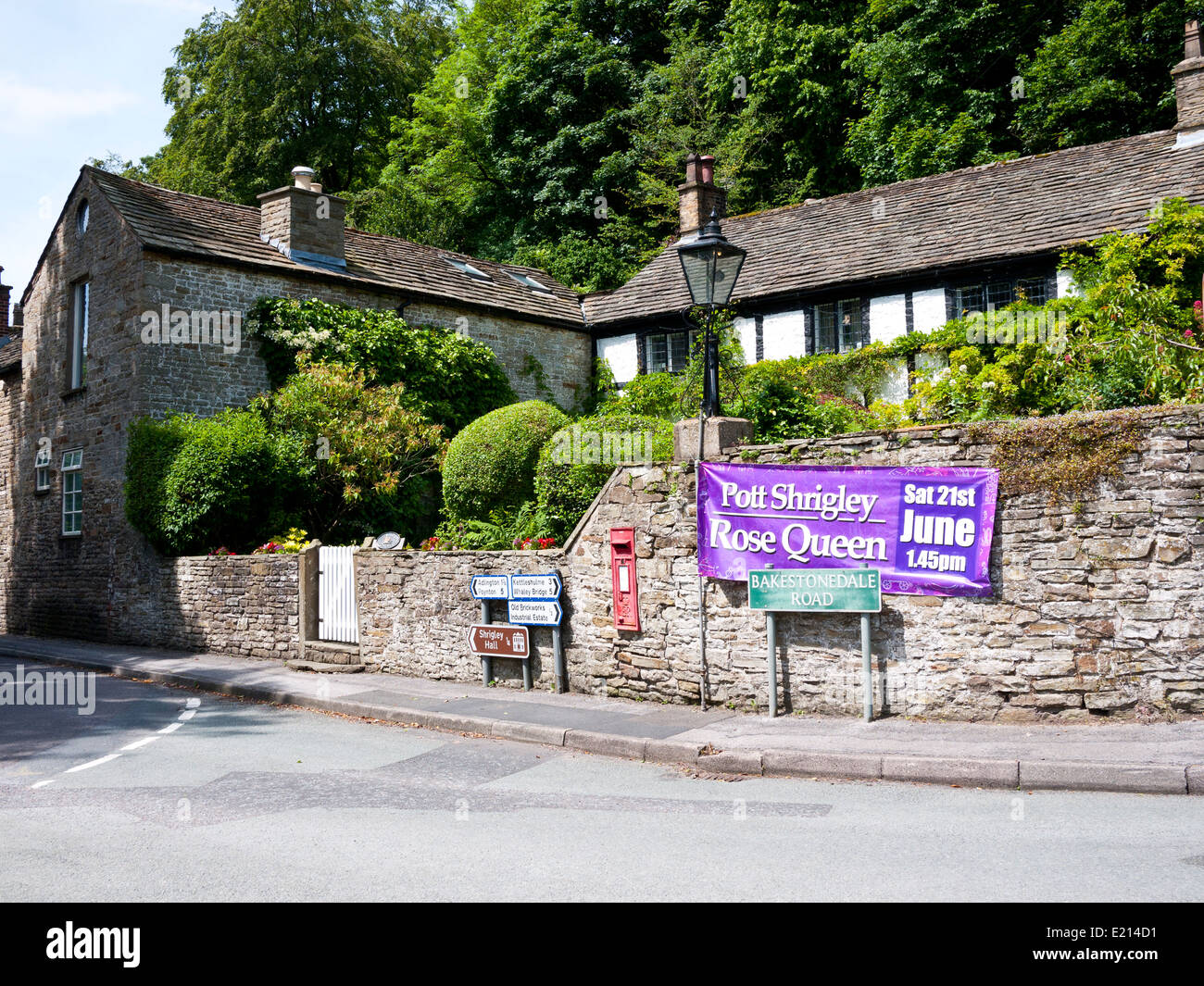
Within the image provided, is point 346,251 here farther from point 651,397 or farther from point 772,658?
point 772,658

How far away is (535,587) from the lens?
11695mm

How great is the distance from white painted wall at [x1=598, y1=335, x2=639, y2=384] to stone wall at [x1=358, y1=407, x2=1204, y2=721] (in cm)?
1468

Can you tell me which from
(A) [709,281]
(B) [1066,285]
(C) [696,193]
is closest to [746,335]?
(C) [696,193]

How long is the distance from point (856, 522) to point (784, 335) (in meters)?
14.0

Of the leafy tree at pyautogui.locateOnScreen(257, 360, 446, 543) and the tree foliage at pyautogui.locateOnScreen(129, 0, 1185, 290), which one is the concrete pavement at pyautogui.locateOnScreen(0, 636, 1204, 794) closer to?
the leafy tree at pyautogui.locateOnScreen(257, 360, 446, 543)

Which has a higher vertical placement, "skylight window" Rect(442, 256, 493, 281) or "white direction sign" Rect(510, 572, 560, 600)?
"skylight window" Rect(442, 256, 493, 281)

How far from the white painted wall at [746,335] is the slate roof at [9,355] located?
17947 millimetres

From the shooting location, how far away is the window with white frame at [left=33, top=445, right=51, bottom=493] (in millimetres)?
21906

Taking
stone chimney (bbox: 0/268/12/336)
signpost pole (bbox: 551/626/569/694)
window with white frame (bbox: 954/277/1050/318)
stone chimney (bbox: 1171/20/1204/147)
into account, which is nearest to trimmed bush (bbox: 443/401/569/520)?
signpost pole (bbox: 551/626/569/694)

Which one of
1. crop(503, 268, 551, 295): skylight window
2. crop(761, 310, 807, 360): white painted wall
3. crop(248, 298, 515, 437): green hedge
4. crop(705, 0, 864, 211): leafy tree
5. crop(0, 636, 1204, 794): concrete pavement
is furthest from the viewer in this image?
crop(705, 0, 864, 211): leafy tree

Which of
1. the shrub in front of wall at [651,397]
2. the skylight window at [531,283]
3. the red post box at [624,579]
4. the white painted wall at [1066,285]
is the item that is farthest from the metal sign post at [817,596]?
the skylight window at [531,283]

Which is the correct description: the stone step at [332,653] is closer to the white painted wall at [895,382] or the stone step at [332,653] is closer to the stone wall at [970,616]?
the stone wall at [970,616]

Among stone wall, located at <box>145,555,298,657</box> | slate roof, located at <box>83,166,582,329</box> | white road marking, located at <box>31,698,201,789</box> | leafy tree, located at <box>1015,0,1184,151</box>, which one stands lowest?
white road marking, located at <box>31,698,201,789</box>

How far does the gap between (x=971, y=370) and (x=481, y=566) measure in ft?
30.2
